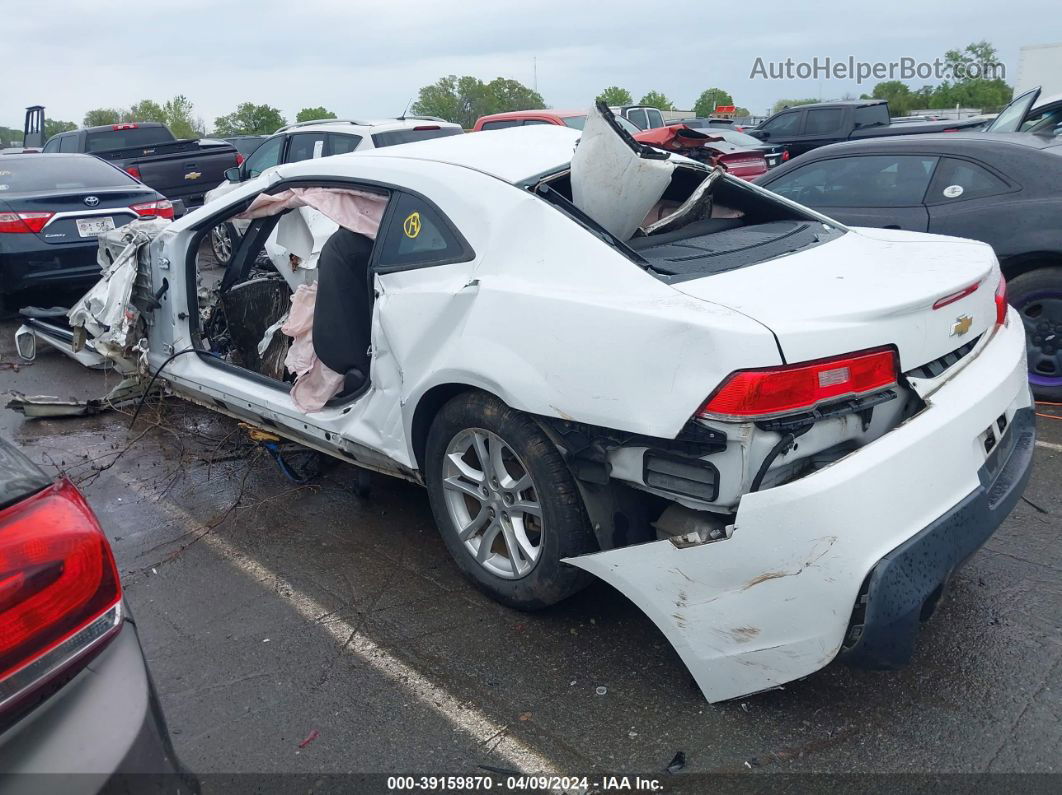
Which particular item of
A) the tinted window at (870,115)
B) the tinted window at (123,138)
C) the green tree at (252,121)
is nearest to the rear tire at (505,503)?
the tinted window at (123,138)

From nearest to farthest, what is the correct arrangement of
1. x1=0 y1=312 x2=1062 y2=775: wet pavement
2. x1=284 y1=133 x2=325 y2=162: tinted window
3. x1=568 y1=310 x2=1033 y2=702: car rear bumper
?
x1=568 y1=310 x2=1033 y2=702: car rear bumper → x1=0 y1=312 x2=1062 y2=775: wet pavement → x1=284 y1=133 x2=325 y2=162: tinted window

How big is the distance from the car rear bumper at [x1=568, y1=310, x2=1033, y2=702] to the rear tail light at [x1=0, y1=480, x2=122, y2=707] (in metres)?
1.49

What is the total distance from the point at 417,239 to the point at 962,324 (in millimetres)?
1965

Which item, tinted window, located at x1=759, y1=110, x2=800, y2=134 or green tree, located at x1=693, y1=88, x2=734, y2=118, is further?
green tree, located at x1=693, y1=88, x2=734, y2=118

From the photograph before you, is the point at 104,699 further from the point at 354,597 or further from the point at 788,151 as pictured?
the point at 788,151

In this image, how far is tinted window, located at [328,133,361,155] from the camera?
9.55m

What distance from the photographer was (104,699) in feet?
5.02

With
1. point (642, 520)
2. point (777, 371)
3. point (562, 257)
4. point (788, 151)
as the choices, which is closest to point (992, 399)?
point (777, 371)

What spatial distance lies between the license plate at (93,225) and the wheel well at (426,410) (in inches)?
228

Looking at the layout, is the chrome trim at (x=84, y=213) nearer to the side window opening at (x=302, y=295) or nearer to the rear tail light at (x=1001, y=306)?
the side window opening at (x=302, y=295)

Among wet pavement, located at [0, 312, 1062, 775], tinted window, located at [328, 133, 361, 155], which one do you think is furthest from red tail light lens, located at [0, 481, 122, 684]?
tinted window, located at [328, 133, 361, 155]

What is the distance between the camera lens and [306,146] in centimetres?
1013

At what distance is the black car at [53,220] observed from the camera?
7.66 metres

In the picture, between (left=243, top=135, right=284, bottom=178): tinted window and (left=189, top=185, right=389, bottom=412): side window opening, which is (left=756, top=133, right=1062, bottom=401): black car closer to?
(left=189, top=185, right=389, bottom=412): side window opening
